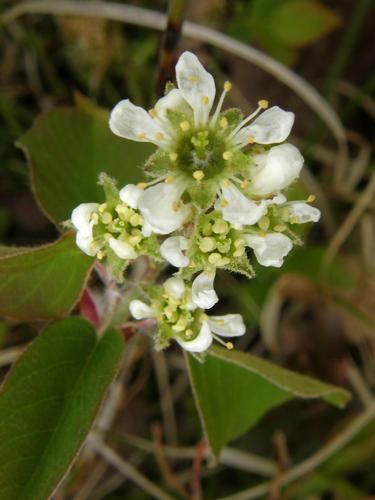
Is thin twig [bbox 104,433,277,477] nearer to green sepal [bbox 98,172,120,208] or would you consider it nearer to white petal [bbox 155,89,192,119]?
green sepal [bbox 98,172,120,208]

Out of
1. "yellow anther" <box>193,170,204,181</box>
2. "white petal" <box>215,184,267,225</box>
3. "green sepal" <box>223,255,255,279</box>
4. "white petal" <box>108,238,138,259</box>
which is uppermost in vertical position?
"yellow anther" <box>193,170,204,181</box>

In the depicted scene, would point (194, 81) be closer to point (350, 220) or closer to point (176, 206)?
point (176, 206)

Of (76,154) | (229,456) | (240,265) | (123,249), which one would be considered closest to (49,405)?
(123,249)

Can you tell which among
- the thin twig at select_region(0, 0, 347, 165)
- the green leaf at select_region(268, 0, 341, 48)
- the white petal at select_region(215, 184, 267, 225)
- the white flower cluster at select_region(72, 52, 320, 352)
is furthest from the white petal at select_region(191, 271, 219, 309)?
the green leaf at select_region(268, 0, 341, 48)

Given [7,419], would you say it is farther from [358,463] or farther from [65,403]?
[358,463]

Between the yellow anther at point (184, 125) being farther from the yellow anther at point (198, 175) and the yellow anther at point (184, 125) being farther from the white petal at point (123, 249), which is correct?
the white petal at point (123, 249)

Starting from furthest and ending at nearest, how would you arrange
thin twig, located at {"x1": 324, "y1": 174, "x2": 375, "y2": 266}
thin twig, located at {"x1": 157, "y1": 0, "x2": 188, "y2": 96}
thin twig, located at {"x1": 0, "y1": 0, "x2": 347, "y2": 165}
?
thin twig, located at {"x1": 324, "y1": 174, "x2": 375, "y2": 266}, thin twig, located at {"x1": 0, "y1": 0, "x2": 347, "y2": 165}, thin twig, located at {"x1": 157, "y1": 0, "x2": 188, "y2": 96}
